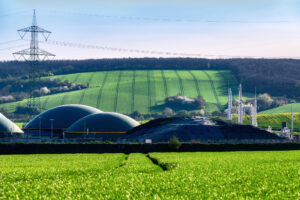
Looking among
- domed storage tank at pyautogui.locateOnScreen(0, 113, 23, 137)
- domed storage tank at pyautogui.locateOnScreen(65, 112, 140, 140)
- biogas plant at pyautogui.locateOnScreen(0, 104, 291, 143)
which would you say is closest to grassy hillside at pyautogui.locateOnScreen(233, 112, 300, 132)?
biogas plant at pyautogui.locateOnScreen(0, 104, 291, 143)

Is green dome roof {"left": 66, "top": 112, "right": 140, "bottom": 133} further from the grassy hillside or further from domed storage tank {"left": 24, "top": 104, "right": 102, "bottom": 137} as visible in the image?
the grassy hillside

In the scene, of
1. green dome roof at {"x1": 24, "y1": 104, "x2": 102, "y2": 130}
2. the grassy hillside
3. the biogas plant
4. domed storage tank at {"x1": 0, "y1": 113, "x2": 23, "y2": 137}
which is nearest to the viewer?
the biogas plant

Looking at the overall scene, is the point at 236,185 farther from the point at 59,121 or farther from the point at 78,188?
the point at 59,121

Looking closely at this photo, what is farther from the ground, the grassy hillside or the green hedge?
the grassy hillside

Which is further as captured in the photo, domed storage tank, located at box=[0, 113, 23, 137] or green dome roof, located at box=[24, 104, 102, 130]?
green dome roof, located at box=[24, 104, 102, 130]

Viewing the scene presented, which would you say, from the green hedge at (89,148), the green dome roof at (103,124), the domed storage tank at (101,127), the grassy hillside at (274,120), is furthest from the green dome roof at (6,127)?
the grassy hillside at (274,120)

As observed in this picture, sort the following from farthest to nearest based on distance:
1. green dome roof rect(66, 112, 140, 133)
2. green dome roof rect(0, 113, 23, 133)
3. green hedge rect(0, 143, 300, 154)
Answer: green dome roof rect(0, 113, 23, 133)
green dome roof rect(66, 112, 140, 133)
green hedge rect(0, 143, 300, 154)

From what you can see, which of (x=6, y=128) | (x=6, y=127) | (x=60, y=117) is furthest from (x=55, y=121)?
(x=6, y=128)

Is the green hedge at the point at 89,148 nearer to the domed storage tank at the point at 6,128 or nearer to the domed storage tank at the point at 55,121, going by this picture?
the domed storage tank at the point at 6,128
